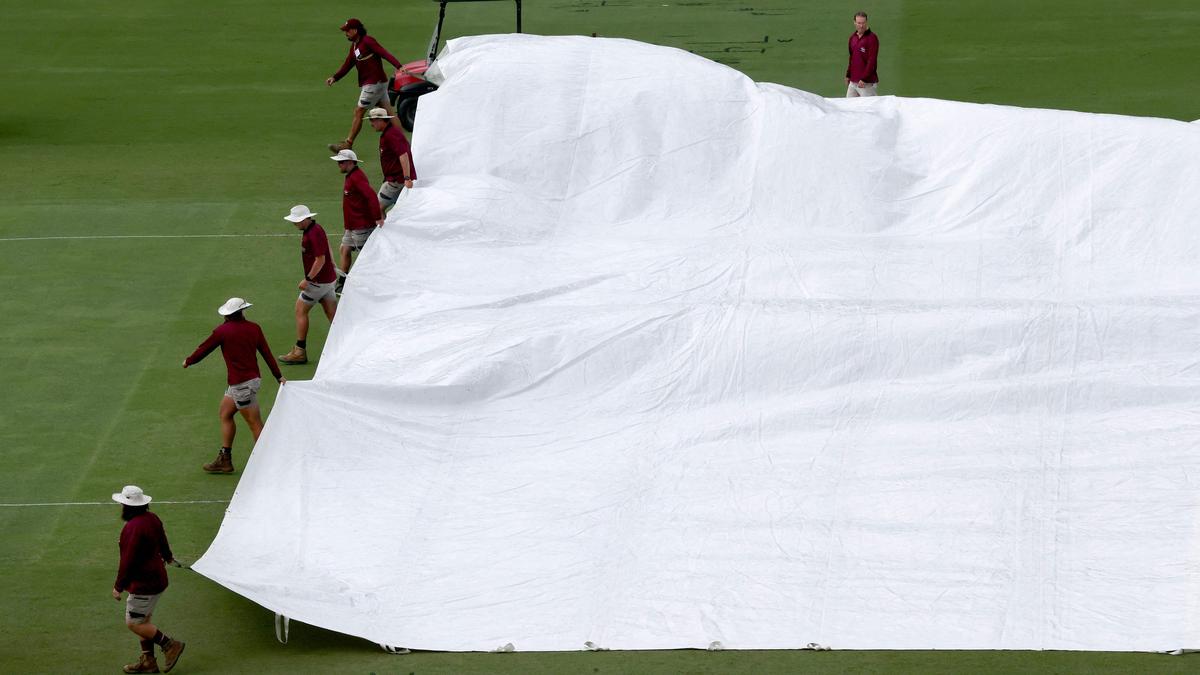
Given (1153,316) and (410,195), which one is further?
(410,195)

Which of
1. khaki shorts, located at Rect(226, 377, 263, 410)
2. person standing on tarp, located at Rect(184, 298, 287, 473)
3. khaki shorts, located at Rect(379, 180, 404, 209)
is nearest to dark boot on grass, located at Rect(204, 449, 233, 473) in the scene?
person standing on tarp, located at Rect(184, 298, 287, 473)

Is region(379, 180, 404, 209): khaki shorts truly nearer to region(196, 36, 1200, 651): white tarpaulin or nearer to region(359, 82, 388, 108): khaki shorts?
region(196, 36, 1200, 651): white tarpaulin

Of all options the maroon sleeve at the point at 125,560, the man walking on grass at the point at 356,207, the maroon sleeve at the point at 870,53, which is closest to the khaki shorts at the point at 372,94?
the man walking on grass at the point at 356,207

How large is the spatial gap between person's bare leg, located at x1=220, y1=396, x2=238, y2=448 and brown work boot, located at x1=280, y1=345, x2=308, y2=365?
1.98 m

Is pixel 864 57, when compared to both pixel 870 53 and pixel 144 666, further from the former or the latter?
pixel 144 666

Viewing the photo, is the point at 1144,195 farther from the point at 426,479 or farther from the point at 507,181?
the point at 426,479

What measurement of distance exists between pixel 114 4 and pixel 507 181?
1474cm

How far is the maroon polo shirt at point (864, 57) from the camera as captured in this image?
2081cm

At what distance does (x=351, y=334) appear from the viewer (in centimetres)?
1428

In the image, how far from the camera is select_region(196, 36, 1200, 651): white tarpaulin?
1136 cm

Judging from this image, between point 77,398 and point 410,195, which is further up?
point 410,195

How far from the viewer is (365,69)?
2084 centimetres

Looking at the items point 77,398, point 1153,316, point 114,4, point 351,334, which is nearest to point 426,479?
point 351,334

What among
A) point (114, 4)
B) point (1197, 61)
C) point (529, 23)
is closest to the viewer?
point (1197, 61)
